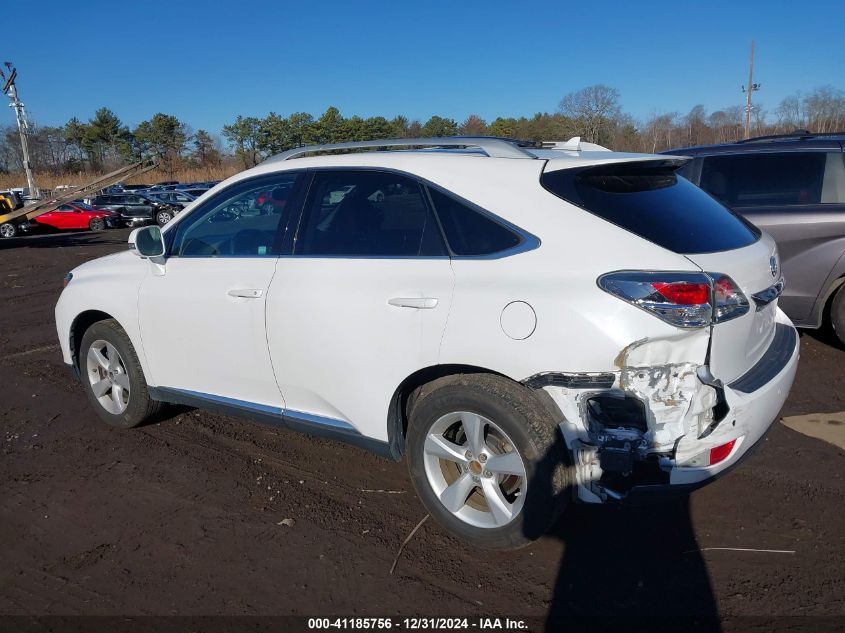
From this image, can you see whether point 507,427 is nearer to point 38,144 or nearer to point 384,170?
point 384,170

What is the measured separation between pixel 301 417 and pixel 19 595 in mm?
1464

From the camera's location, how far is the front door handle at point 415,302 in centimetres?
302

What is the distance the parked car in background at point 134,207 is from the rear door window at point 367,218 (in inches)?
1214

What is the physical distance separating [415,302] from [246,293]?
1117mm

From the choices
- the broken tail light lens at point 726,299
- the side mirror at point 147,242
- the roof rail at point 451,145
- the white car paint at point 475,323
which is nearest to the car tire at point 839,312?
the white car paint at point 475,323

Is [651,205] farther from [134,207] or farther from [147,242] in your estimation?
[134,207]

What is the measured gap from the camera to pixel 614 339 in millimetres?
2605

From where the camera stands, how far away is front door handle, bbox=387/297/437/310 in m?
3.02

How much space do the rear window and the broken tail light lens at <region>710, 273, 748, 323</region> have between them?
17cm

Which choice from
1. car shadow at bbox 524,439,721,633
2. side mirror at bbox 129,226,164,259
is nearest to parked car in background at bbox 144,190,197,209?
side mirror at bbox 129,226,164,259

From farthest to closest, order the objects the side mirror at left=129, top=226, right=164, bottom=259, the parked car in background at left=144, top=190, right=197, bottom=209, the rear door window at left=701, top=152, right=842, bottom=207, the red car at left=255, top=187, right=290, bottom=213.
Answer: the parked car in background at left=144, top=190, right=197, bottom=209 → the rear door window at left=701, top=152, right=842, bottom=207 → the side mirror at left=129, top=226, right=164, bottom=259 → the red car at left=255, top=187, right=290, bottom=213

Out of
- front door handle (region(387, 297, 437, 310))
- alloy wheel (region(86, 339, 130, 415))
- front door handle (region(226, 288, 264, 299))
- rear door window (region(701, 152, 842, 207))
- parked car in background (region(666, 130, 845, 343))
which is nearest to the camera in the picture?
front door handle (region(387, 297, 437, 310))

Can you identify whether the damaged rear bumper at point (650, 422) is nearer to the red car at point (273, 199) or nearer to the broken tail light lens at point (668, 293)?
the broken tail light lens at point (668, 293)

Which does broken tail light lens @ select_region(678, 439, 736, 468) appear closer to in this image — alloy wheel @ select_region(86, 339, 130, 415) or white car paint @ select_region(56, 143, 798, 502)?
white car paint @ select_region(56, 143, 798, 502)
